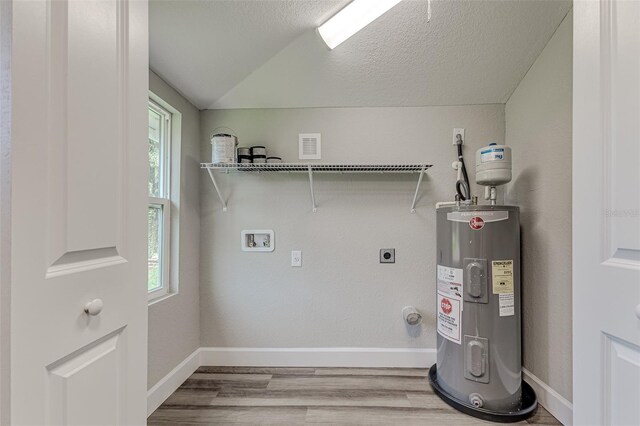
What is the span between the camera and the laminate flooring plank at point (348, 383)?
1843 millimetres

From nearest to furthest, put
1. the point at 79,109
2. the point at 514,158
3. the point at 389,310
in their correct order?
the point at 79,109 < the point at 514,158 < the point at 389,310

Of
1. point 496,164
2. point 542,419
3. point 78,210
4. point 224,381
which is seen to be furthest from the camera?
point 224,381

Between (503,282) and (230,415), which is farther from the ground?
(503,282)

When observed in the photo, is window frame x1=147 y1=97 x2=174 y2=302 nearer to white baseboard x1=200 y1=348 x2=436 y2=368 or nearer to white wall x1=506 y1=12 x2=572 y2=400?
white baseboard x1=200 y1=348 x2=436 y2=368

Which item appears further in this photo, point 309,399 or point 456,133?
point 456,133

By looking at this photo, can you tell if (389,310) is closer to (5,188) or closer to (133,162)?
(133,162)

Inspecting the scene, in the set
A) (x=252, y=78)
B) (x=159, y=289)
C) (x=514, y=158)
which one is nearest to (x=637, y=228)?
(x=514, y=158)

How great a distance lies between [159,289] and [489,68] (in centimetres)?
273

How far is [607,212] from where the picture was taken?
71 cm

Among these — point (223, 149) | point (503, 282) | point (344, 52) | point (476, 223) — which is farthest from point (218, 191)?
point (503, 282)

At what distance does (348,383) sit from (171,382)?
121 centimetres

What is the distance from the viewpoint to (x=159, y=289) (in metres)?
1.82

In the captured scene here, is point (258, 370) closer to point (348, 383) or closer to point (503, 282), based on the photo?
point (348, 383)

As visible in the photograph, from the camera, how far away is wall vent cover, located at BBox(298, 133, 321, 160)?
214cm
